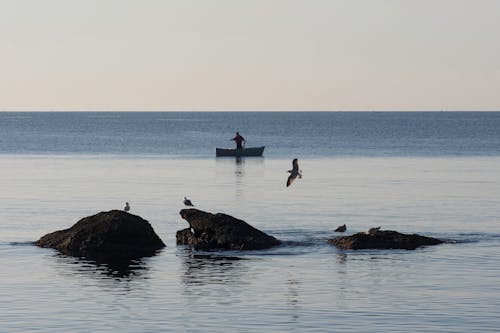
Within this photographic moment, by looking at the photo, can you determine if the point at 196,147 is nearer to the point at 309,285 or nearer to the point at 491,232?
the point at 491,232

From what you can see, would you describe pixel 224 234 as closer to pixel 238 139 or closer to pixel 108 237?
pixel 108 237

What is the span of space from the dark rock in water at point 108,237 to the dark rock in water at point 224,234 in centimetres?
192

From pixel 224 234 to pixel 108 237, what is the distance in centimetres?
413

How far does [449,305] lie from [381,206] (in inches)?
1147

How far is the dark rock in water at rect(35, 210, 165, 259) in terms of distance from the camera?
42844 millimetres

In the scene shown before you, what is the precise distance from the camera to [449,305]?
107ft

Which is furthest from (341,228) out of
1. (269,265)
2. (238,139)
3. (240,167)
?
(238,139)

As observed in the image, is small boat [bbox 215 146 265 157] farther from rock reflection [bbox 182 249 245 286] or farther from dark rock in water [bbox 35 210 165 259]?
rock reflection [bbox 182 249 245 286]

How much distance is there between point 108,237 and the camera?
42969mm

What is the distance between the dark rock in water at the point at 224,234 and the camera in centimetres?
4334

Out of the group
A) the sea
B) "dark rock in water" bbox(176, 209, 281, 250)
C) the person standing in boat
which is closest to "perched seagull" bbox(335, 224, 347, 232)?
the sea

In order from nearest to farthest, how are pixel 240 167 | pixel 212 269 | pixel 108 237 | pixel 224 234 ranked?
pixel 212 269 → pixel 108 237 → pixel 224 234 → pixel 240 167

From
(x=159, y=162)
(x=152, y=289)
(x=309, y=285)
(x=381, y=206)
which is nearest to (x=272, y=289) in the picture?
(x=309, y=285)

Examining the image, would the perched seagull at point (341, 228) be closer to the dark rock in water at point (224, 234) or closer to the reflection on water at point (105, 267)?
the dark rock in water at point (224, 234)
